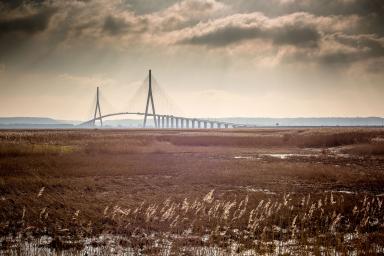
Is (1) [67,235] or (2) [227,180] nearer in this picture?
(1) [67,235]

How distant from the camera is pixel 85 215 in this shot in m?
14.2

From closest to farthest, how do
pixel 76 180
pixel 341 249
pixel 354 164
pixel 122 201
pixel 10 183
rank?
pixel 341 249
pixel 122 201
pixel 10 183
pixel 76 180
pixel 354 164

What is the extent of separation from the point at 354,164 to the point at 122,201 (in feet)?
69.8

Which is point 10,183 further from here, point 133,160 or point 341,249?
point 341,249

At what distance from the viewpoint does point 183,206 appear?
14.1 metres

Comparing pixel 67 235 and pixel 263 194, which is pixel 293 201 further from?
pixel 67 235

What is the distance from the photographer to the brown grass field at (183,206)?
11.0 metres

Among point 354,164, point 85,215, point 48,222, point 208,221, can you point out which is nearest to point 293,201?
point 208,221

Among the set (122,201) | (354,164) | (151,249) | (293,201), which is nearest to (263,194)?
(293,201)

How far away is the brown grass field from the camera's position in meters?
11.0

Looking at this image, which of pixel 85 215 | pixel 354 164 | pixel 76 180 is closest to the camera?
pixel 85 215

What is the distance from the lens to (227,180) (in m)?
22.8

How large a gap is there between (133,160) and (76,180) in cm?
1038

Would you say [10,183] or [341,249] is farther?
[10,183]
